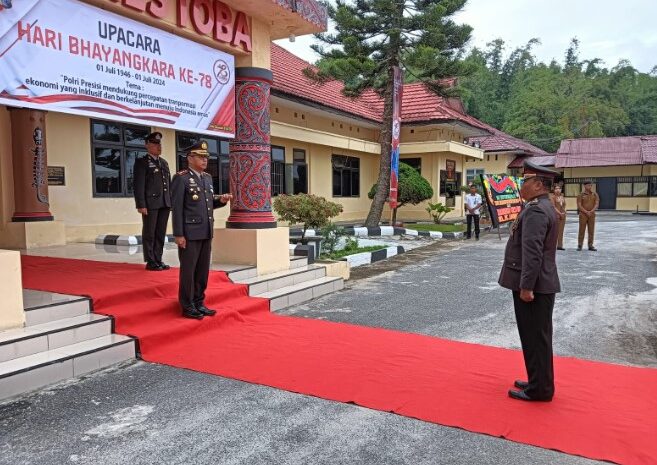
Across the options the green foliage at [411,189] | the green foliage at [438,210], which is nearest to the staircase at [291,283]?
the green foliage at [411,189]

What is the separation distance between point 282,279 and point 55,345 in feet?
10.1

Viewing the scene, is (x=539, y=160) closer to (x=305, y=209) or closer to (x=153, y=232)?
(x=305, y=209)

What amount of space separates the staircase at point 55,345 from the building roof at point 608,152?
101 ft

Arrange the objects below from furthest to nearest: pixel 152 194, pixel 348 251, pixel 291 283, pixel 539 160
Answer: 1. pixel 539 160
2. pixel 348 251
3. pixel 291 283
4. pixel 152 194

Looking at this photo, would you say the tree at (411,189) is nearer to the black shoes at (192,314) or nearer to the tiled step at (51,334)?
the black shoes at (192,314)

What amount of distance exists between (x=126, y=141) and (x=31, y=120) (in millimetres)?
2480

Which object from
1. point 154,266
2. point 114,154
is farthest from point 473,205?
point 154,266

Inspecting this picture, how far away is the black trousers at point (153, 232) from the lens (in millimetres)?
6008

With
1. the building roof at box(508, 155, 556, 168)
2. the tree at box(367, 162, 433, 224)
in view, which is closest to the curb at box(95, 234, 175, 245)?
the tree at box(367, 162, 433, 224)

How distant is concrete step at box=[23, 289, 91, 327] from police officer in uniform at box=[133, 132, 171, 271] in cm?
144

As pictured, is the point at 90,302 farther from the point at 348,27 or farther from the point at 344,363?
the point at 348,27

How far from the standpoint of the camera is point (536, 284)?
3363 mm

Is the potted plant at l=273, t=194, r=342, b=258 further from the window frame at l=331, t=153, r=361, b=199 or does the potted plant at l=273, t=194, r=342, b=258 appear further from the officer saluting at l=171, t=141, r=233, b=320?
the window frame at l=331, t=153, r=361, b=199

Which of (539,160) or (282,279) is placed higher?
(539,160)
